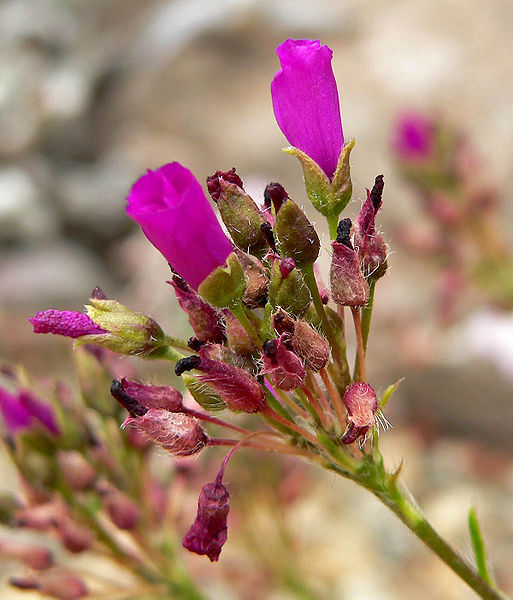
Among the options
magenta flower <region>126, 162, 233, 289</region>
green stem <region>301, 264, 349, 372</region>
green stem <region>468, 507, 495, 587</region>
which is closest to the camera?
magenta flower <region>126, 162, 233, 289</region>

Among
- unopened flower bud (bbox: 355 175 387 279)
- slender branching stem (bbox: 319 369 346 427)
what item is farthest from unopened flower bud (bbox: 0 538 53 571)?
unopened flower bud (bbox: 355 175 387 279)

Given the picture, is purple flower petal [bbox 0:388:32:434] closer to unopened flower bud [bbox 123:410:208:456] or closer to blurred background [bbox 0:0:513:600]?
unopened flower bud [bbox 123:410:208:456]

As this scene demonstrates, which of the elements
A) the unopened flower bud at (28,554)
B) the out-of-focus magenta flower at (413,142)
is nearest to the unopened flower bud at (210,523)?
the unopened flower bud at (28,554)

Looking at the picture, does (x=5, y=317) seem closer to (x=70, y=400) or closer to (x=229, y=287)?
(x=70, y=400)

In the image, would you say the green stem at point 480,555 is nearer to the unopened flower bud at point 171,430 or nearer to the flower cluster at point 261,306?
the flower cluster at point 261,306

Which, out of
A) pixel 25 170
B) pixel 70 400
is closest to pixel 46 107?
pixel 25 170
